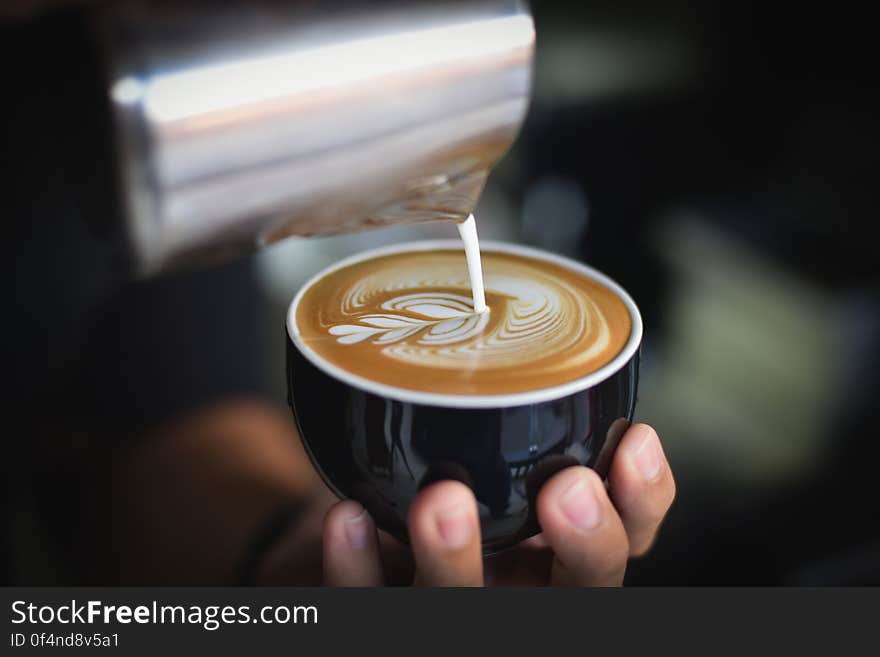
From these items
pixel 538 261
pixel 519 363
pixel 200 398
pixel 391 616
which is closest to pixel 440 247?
pixel 538 261

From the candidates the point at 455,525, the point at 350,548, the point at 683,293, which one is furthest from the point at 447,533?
the point at 683,293

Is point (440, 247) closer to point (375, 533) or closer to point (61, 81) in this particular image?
point (375, 533)

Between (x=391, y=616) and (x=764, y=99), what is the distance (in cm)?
146

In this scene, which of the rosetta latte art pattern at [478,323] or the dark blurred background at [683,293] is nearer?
the rosetta latte art pattern at [478,323]

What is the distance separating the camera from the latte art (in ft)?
1.71

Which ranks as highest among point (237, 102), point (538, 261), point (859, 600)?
point (237, 102)

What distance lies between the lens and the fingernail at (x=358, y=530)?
22.0 inches

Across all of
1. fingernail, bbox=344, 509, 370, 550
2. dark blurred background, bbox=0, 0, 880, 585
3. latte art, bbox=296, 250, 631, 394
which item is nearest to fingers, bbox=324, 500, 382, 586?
fingernail, bbox=344, 509, 370, 550

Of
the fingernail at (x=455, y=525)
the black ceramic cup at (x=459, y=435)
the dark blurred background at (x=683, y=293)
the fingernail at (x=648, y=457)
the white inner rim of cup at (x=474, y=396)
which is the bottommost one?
the dark blurred background at (x=683, y=293)

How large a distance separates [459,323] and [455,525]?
0.59 feet

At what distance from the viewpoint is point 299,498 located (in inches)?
38.4

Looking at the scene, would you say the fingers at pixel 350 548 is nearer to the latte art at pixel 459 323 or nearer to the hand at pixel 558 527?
the hand at pixel 558 527

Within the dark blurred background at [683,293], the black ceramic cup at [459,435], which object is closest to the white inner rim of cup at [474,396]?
the black ceramic cup at [459,435]

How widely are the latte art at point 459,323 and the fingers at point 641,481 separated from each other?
74 mm
